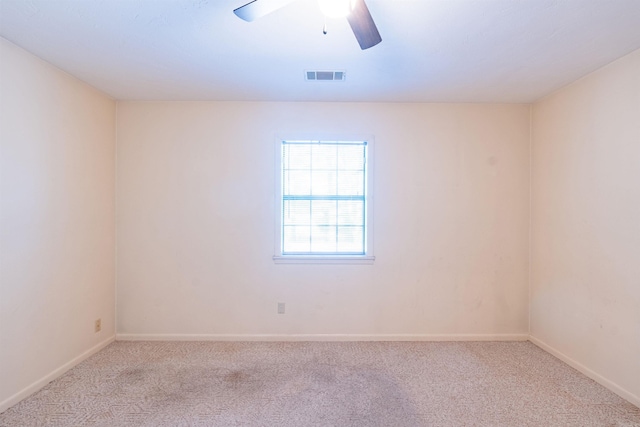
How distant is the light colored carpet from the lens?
6.70ft

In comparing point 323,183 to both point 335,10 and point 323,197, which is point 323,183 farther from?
point 335,10

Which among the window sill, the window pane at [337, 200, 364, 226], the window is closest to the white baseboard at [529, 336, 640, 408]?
the window sill

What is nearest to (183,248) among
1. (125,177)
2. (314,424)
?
(125,177)

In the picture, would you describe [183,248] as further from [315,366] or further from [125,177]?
[315,366]

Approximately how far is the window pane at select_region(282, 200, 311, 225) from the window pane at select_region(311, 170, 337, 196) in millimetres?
161

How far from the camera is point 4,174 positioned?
6.86 feet

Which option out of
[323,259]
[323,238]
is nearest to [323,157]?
[323,238]

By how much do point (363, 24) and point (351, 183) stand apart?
6.23 feet

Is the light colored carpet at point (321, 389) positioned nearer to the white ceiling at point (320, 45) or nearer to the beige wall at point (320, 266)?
the beige wall at point (320, 266)

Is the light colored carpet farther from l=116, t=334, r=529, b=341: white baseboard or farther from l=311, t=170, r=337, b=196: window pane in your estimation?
l=311, t=170, r=337, b=196: window pane

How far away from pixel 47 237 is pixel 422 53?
316cm

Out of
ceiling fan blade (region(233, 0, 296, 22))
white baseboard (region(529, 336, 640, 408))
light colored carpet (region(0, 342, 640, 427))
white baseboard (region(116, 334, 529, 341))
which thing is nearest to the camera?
ceiling fan blade (region(233, 0, 296, 22))

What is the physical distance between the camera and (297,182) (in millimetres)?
3332

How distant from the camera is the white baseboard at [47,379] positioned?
6.95 feet
